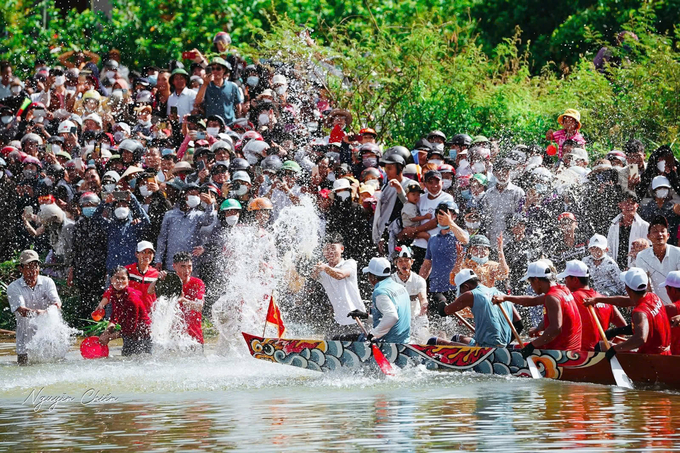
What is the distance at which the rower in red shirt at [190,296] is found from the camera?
15.4 meters

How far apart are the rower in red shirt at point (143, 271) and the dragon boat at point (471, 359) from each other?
64.8 inches

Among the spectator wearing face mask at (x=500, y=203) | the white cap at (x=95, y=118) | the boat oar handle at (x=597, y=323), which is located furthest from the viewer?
the white cap at (x=95, y=118)

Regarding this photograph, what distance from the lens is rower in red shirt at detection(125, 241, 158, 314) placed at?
1602 cm

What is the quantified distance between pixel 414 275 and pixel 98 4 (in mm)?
22558

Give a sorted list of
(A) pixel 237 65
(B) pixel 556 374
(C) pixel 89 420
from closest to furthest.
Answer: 1. (C) pixel 89 420
2. (B) pixel 556 374
3. (A) pixel 237 65

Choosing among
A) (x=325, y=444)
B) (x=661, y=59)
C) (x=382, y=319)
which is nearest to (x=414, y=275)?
(x=382, y=319)

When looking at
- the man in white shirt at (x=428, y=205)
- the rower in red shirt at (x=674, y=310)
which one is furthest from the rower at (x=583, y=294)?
the man in white shirt at (x=428, y=205)

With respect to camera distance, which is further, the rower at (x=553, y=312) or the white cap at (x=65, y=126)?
the white cap at (x=65, y=126)

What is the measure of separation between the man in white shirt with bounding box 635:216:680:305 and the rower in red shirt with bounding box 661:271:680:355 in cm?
166

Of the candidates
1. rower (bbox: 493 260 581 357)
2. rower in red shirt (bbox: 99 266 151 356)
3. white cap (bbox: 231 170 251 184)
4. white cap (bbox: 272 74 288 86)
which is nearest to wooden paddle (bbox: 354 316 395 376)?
rower (bbox: 493 260 581 357)

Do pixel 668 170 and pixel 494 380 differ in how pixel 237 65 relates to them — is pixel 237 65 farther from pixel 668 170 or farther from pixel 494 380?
pixel 494 380

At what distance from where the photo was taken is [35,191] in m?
20.2

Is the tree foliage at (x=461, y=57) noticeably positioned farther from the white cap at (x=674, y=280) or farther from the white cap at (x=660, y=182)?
the white cap at (x=674, y=280)

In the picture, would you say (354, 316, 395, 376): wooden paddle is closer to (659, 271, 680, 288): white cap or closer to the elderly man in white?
(659, 271, 680, 288): white cap
